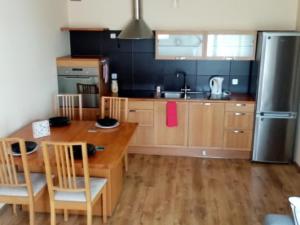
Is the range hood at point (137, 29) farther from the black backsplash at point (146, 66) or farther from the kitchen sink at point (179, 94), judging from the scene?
the kitchen sink at point (179, 94)

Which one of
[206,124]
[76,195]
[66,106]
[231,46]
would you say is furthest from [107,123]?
[231,46]

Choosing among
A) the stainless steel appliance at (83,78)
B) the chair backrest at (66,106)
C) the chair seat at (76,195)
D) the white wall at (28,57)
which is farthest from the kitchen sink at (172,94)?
the chair seat at (76,195)

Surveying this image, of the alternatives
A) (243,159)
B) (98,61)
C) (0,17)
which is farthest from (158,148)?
(0,17)

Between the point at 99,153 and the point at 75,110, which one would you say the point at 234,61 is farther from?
the point at 99,153

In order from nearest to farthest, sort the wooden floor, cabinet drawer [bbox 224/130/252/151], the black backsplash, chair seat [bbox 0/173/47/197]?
chair seat [bbox 0/173/47/197]
the wooden floor
cabinet drawer [bbox 224/130/252/151]
the black backsplash

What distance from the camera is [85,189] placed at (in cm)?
260

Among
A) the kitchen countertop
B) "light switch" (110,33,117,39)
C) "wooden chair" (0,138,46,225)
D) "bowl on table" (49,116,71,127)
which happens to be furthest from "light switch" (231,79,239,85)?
"wooden chair" (0,138,46,225)

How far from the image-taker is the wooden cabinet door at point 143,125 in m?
4.59

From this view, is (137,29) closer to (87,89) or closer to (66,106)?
(87,89)

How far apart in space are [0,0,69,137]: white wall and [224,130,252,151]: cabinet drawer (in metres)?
2.52

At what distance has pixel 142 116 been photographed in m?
4.60

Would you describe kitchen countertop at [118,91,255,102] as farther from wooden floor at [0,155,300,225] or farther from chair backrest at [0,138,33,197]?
chair backrest at [0,138,33,197]

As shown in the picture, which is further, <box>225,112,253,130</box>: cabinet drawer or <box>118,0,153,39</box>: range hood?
<box>225,112,253,130</box>: cabinet drawer

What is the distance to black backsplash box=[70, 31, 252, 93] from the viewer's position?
4.87 metres
